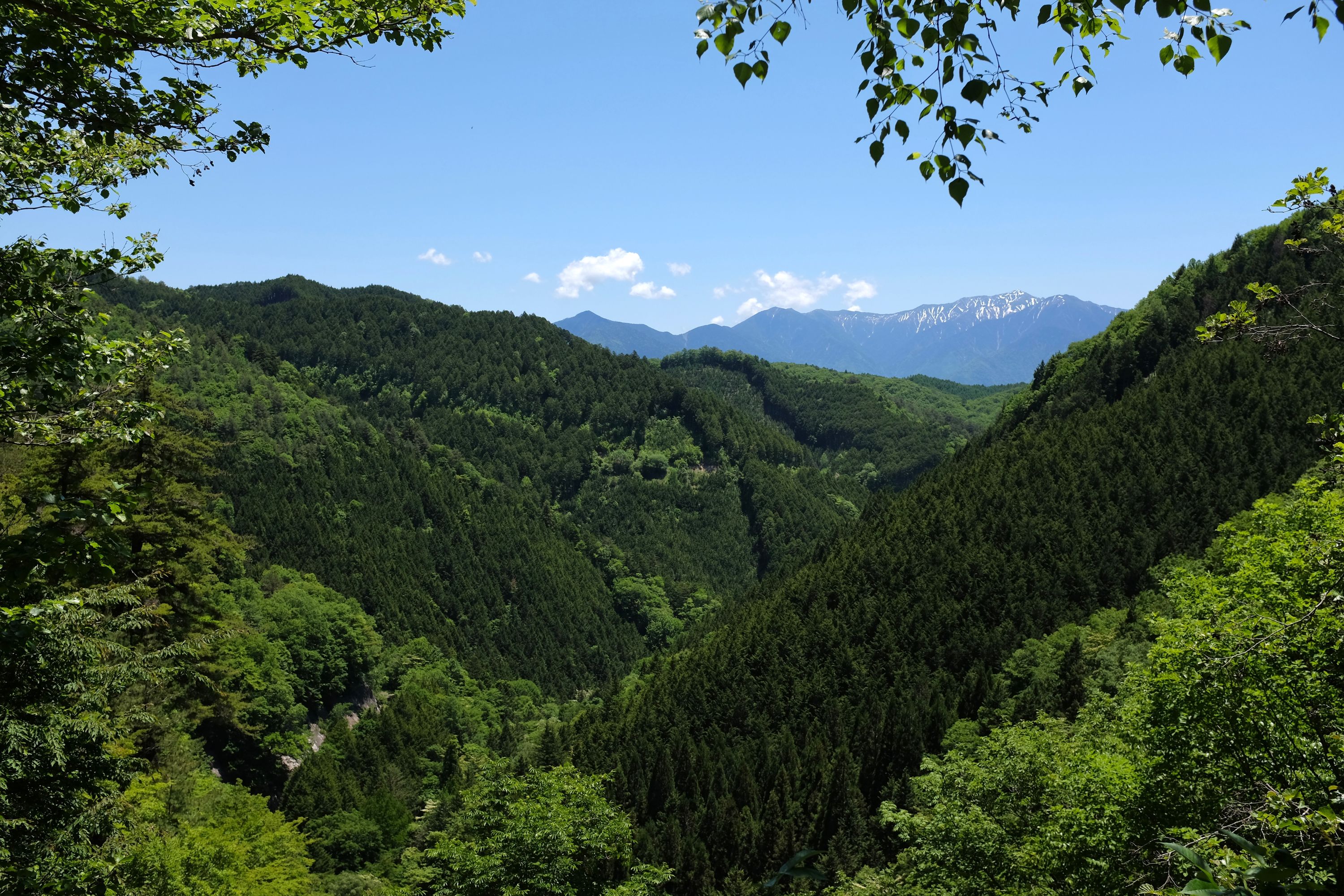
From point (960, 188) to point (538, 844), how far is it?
26.9 metres

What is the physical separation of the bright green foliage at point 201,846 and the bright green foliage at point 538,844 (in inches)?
223

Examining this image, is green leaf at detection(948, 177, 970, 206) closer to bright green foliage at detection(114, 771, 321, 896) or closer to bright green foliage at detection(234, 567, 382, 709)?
bright green foliage at detection(114, 771, 321, 896)

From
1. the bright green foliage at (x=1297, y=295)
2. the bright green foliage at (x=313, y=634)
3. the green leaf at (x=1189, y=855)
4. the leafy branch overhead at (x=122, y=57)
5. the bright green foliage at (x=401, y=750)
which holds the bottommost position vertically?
the bright green foliage at (x=401, y=750)

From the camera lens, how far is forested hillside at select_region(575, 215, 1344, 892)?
181ft

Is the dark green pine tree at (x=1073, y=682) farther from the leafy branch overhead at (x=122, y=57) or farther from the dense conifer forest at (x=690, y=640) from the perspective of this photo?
the leafy branch overhead at (x=122, y=57)

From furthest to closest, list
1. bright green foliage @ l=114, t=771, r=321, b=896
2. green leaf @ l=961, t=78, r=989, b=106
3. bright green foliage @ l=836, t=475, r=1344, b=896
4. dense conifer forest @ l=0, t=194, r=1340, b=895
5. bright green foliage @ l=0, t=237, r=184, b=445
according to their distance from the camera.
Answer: dense conifer forest @ l=0, t=194, r=1340, b=895
bright green foliage @ l=114, t=771, r=321, b=896
bright green foliage @ l=836, t=475, r=1344, b=896
bright green foliage @ l=0, t=237, r=184, b=445
green leaf @ l=961, t=78, r=989, b=106

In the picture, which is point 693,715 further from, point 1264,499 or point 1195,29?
point 1195,29

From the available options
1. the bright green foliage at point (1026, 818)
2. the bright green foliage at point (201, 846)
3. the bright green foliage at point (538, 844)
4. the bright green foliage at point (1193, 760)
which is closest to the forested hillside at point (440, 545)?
the bright green foliage at point (201, 846)

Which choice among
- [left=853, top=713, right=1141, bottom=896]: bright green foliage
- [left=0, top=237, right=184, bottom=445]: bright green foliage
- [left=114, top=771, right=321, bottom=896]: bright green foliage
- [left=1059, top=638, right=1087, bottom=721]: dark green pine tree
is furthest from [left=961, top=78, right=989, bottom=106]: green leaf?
[left=1059, top=638, right=1087, bottom=721]: dark green pine tree

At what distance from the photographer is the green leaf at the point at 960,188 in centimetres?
500

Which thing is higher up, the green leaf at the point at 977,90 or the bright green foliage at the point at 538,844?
the green leaf at the point at 977,90

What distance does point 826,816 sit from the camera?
52.7 metres

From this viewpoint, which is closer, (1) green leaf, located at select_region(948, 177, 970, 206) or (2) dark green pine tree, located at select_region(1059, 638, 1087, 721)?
(1) green leaf, located at select_region(948, 177, 970, 206)

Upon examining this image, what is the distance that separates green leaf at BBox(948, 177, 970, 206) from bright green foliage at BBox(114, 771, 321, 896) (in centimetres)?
1768
